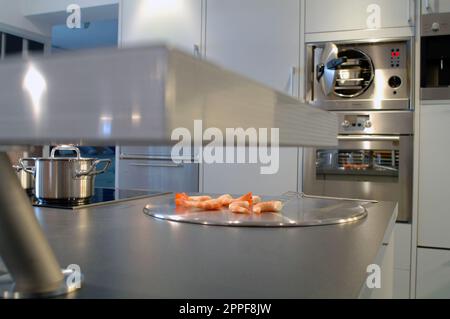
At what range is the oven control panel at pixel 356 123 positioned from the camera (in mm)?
2326

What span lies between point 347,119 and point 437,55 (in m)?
0.53

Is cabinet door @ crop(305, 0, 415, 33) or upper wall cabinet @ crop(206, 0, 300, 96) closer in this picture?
cabinet door @ crop(305, 0, 415, 33)

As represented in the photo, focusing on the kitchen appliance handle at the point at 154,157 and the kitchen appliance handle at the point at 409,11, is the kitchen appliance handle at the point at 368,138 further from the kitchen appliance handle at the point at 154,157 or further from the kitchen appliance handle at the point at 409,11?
the kitchen appliance handle at the point at 154,157

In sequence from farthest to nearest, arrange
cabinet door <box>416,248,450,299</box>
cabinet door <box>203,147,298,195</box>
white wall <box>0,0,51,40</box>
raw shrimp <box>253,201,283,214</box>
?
white wall <box>0,0,51,40</box> < cabinet door <box>203,147,298,195</box> < cabinet door <box>416,248,450,299</box> < raw shrimp <box>253,201,283,214</box>

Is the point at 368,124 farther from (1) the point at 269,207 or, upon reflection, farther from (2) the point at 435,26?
(1) the point at 269,207

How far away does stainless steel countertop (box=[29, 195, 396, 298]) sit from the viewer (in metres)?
0.44

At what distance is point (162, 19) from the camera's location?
2721 mm

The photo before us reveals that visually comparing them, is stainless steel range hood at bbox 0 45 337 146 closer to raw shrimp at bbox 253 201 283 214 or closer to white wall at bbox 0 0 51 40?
raw shrimp at bbox 253 201 283 214

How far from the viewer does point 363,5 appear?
2326 mm

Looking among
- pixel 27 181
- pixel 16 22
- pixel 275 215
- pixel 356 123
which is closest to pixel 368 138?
pixel 356 123

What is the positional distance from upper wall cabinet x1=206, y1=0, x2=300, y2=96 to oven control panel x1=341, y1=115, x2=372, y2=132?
32cm

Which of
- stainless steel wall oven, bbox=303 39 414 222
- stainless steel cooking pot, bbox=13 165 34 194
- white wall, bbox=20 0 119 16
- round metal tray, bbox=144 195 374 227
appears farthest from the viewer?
white wall, bbox=20 0 119 16

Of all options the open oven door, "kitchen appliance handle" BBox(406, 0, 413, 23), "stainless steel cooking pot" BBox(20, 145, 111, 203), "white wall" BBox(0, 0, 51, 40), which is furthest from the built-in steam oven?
"white wall" BBox(0, 0, 51, 40)

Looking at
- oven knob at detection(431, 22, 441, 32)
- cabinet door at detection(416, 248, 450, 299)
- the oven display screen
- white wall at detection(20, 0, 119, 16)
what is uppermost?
white wall at detection(20, 0, 119, 16)
